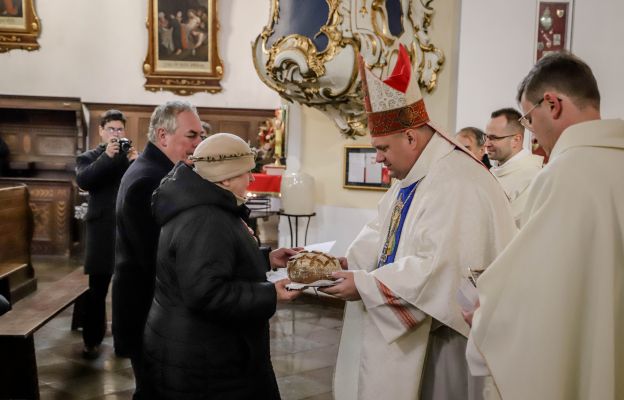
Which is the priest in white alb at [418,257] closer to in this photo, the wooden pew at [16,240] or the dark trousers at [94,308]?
the dark trousers at [94,308]

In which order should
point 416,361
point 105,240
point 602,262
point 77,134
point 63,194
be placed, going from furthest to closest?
point 77,134
point 63,194
point 105,240
point 416,361
point 602,262

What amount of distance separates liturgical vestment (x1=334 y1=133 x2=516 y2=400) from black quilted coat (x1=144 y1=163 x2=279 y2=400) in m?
0.40

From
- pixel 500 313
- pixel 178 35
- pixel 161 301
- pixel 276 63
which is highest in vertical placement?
pixel 178 35

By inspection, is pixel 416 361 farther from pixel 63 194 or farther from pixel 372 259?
pixel 63 194

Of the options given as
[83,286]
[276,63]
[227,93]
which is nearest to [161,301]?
[83,286]

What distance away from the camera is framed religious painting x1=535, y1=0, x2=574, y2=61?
3.96 m

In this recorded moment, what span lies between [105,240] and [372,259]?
8.04 ft

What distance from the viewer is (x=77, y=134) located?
1016 cm

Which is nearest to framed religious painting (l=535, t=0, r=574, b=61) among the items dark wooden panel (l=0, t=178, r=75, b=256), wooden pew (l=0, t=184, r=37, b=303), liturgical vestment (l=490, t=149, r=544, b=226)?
liturgical vestment (l=490, t=149, r=544, b=226)

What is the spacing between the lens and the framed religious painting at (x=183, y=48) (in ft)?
33.3

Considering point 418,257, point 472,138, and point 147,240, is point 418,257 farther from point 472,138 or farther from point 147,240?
point 472,138

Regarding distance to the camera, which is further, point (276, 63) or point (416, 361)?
point (276, 63)

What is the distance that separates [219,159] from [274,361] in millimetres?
2624

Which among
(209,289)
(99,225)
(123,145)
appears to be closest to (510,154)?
(209,289)
